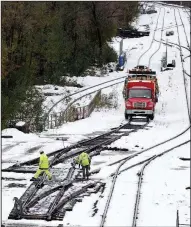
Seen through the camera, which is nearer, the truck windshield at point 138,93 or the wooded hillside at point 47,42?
the wooded hillside at point 47,42

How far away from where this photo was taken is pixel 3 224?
592 inches

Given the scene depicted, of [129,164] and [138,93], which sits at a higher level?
[138,93]

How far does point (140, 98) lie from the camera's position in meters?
A: 35.2

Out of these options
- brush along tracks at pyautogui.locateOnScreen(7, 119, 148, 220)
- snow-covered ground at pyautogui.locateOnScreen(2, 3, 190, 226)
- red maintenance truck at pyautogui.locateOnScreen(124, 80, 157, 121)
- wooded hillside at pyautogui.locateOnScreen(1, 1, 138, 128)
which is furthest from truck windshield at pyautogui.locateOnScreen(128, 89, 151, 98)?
brush along tracks at pyautogui.locateOnScreen(7, 119, 148, 220)

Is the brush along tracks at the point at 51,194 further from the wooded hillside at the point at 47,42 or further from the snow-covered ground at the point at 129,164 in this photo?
the wooded hillside at the point at 47,42

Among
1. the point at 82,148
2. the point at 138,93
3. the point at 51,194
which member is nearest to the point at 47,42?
the point at 138,93

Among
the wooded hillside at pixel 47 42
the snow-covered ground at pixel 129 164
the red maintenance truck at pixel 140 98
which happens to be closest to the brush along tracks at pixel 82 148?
the snow-covered ground at pixel 129 164

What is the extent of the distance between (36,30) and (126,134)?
57.6ft

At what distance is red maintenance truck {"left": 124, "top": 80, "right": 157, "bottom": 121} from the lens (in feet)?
114

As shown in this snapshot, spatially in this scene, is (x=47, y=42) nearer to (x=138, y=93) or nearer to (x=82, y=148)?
(x=138, y=93)

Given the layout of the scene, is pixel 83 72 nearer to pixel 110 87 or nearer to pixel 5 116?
pixel 110 87

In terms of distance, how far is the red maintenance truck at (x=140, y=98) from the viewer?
3488 centimetres

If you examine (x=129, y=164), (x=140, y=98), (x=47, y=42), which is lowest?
(x=129, y=164)

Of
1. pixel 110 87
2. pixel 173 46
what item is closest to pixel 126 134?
pixel 110 87
